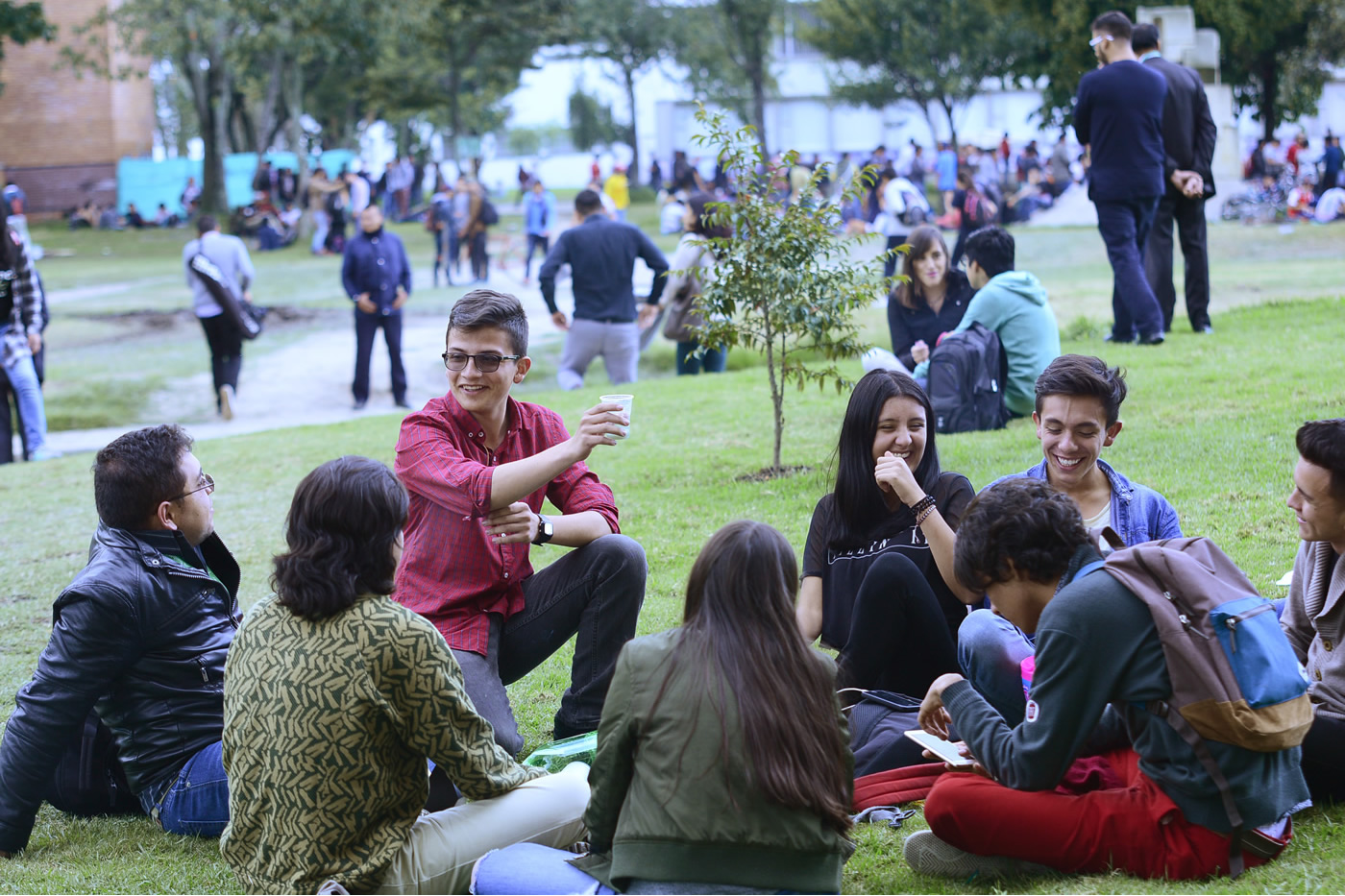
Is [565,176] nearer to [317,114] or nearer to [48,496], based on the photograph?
[317,114]

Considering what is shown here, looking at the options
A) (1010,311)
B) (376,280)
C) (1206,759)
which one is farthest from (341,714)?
(376,280)

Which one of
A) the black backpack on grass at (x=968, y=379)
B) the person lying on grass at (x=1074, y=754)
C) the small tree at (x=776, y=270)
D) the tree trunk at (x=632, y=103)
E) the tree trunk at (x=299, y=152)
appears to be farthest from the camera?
the tree trunk at (x=632, y=103)

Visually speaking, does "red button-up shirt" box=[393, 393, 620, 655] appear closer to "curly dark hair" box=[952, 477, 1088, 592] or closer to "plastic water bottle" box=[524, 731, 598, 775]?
"plastic water bottle" box=[524, 731, 598, 775]

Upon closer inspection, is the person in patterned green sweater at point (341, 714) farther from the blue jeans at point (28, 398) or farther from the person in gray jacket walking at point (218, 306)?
the person in gray jacket walking at point (218, 306)

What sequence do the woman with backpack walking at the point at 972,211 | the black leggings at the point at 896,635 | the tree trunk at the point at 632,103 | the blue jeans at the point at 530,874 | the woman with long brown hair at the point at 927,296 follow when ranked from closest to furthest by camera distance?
the blue jeans at the point at 530,874
the black leggings at the point at 896,635
the woman with long brown hair at the point at 927,296
the woman with backpack walking at the point at 972,211
the tree trunk at the point at 632,103

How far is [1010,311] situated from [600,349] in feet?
15.2

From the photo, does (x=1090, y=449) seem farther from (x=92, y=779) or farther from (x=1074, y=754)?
(x=92, y=779)

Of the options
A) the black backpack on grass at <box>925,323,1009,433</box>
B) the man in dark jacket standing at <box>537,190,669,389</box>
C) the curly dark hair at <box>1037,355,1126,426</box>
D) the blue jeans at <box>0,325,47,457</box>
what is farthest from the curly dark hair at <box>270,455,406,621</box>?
the blue jeans at <box>0,325,47,457</box>

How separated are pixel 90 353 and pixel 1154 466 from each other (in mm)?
14798

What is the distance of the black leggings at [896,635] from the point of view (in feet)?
12.6

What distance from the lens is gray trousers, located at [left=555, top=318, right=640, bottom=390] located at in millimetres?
11406

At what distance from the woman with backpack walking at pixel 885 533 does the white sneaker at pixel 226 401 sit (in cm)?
994

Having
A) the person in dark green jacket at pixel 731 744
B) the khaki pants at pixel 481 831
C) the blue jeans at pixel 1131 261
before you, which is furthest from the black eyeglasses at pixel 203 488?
the blue jeans at pixel 1131 261

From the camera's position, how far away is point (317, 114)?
164 ft
